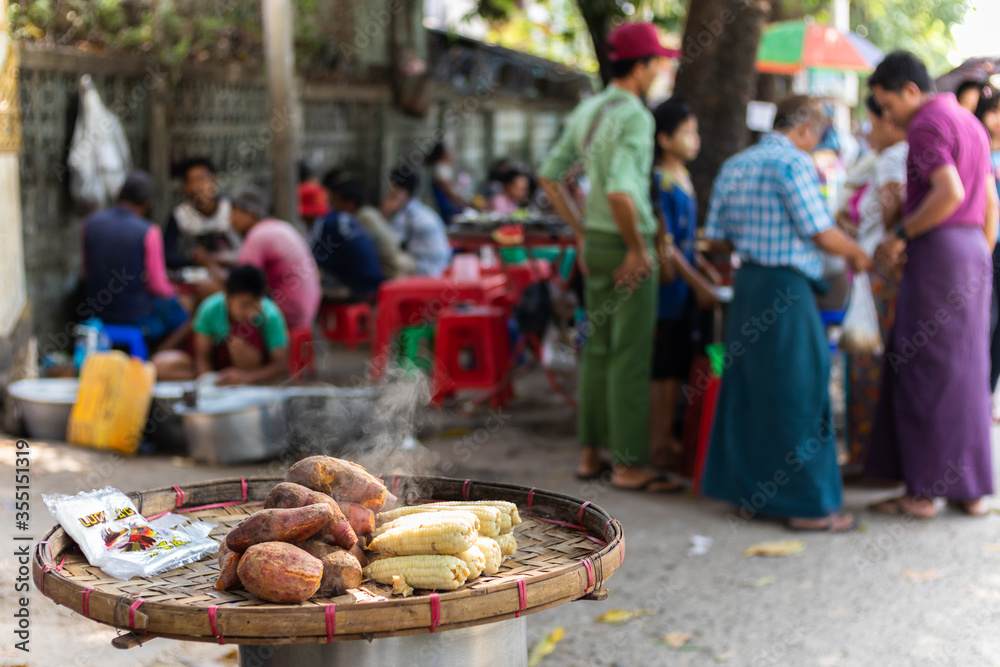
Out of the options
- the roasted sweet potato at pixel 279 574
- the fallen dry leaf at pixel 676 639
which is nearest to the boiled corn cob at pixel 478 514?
the roasted sweet potato at pixel 279 574

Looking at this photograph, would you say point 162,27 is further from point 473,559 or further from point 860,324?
point 473,559

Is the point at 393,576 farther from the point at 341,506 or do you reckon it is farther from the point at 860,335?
the point at 860,335

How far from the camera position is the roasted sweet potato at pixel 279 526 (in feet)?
6.93

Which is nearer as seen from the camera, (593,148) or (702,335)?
(593,148)

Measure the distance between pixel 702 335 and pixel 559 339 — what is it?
2.50m

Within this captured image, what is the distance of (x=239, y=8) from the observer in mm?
10922

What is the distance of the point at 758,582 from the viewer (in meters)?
4.41

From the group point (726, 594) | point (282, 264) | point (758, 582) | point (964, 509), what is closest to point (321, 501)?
point (726, 594)

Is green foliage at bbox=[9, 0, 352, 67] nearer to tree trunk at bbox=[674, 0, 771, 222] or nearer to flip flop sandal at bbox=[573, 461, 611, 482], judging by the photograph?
tree trunk at bbox=[674, 0, 771, 222]

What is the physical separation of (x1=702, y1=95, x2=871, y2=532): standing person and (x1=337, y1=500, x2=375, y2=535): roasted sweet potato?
10.1 feet

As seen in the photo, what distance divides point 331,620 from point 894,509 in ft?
13.4

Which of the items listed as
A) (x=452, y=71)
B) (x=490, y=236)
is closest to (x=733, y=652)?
(x=490, y=236)

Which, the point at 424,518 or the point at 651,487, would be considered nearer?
the point at 424,518

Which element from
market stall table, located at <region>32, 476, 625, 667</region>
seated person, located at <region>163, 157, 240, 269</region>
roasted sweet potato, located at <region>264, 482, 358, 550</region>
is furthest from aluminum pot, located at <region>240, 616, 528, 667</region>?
seated person, located at <region>163, 157, 240, 269</region>
